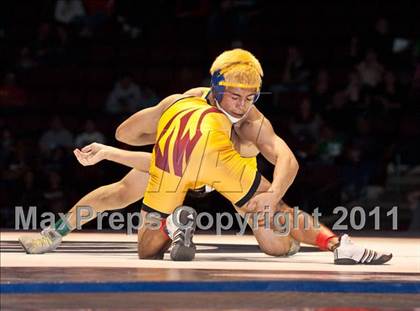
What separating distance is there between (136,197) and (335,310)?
217 cm

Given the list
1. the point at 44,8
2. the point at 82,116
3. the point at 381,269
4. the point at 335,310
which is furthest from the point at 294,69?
the point at 335,310

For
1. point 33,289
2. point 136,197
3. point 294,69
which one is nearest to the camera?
point 33,289

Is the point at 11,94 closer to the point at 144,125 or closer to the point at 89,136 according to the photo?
the point at 89,136

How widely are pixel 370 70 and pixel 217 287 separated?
A: 753 cm

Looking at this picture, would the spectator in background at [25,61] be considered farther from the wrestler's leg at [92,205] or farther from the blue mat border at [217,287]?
the blue mat border at [217,287]

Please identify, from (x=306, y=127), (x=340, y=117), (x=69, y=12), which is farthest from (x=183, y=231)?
(x=69, y=12)

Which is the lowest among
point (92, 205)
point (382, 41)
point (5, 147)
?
point (92, 205)

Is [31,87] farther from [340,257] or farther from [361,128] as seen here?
[340,257]

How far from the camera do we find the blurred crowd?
11.0 metres

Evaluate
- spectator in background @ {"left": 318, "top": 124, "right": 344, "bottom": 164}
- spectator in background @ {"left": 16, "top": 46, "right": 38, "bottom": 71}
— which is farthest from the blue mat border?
spectator in background @ {"left": 16, "top": 46, "right": 38, "bottom": 71}

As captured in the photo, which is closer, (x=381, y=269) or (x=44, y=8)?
(x=381, y=269)

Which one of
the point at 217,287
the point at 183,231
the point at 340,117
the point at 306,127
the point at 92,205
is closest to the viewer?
the point at 217,287

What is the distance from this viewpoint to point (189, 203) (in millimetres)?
10523

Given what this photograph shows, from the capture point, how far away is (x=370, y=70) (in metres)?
11.9
